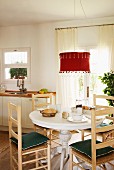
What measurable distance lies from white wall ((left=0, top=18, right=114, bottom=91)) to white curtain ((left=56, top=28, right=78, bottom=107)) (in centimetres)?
18

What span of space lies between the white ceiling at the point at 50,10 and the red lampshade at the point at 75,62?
1.40 m

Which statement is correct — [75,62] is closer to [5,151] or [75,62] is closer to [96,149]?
[96,149]

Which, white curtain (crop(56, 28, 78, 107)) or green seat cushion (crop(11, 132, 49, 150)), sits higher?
white curtain (crop(56, 28, 78, 107))

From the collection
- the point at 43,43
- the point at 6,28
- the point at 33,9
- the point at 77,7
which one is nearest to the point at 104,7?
the point at 77,7

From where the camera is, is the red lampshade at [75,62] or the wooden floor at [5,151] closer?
the red lampshade at [75,62]

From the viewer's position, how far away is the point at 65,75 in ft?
15.1

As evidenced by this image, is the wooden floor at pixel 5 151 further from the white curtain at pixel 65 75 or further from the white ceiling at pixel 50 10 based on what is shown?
the white ceiling at pixel 50 10

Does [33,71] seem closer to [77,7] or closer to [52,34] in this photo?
[52,34]

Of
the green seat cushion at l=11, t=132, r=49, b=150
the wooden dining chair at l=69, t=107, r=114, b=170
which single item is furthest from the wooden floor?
the wooden dining chair at l=69, t=107, r=114, b=170

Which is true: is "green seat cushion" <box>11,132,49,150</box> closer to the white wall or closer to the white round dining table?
the white round dining table

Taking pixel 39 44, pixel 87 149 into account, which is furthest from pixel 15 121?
pixel 39 44

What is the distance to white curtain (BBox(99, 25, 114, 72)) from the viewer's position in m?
4.21

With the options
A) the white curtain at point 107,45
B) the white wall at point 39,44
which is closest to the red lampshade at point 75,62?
the white curtain at point 107,45

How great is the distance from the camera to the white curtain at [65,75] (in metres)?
4.50
